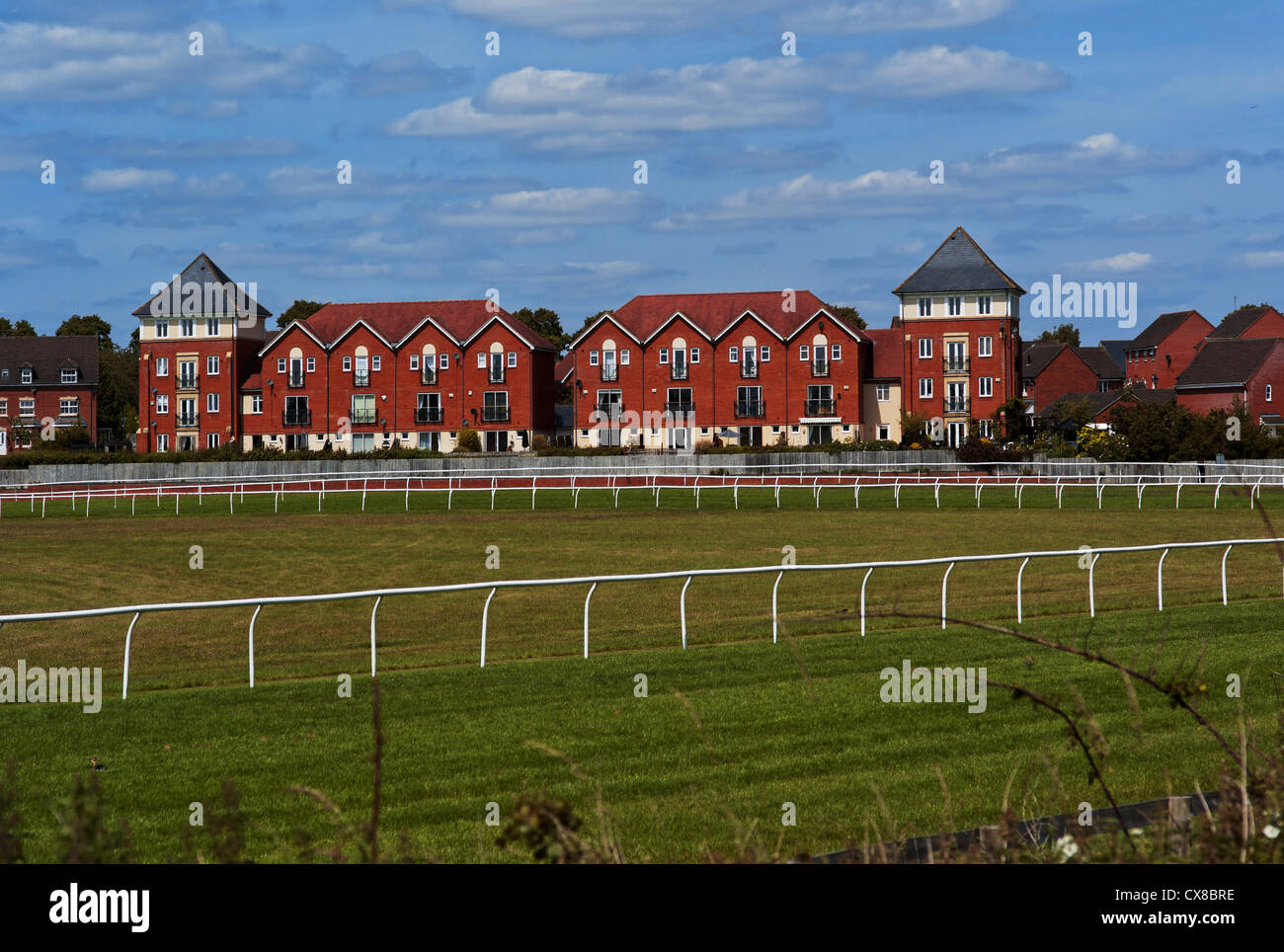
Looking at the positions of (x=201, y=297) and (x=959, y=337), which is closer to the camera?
(x=959, y=337)

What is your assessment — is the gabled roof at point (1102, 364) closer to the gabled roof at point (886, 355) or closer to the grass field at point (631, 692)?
the gabled roof at point (886, 355)

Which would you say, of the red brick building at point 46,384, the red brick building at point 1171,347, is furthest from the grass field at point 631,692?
the red brick building at point 1171,347

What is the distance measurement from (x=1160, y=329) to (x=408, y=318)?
2561 inches

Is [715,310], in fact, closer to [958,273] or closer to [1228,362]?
[958,273]

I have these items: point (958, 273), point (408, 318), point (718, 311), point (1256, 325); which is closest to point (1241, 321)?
point (1256, 325)

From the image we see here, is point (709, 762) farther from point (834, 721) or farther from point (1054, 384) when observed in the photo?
point (1054, 384)

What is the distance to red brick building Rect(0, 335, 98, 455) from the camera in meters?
98.7

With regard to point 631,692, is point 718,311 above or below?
above

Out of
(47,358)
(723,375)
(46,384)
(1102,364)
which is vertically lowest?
(723,375)

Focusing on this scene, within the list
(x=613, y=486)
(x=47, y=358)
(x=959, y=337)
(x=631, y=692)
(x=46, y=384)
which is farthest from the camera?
(x=47, y=358)

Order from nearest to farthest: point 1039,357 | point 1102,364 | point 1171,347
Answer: point 1039,357
point 1171,347
point 1102,364

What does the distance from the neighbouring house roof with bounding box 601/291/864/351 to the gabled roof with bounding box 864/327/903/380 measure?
1216 mm

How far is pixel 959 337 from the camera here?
74625mm

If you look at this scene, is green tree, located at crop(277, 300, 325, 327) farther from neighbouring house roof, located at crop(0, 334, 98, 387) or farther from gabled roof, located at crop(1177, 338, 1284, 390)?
gabled roof, located at crop(1177, 338, 1284, 390)
